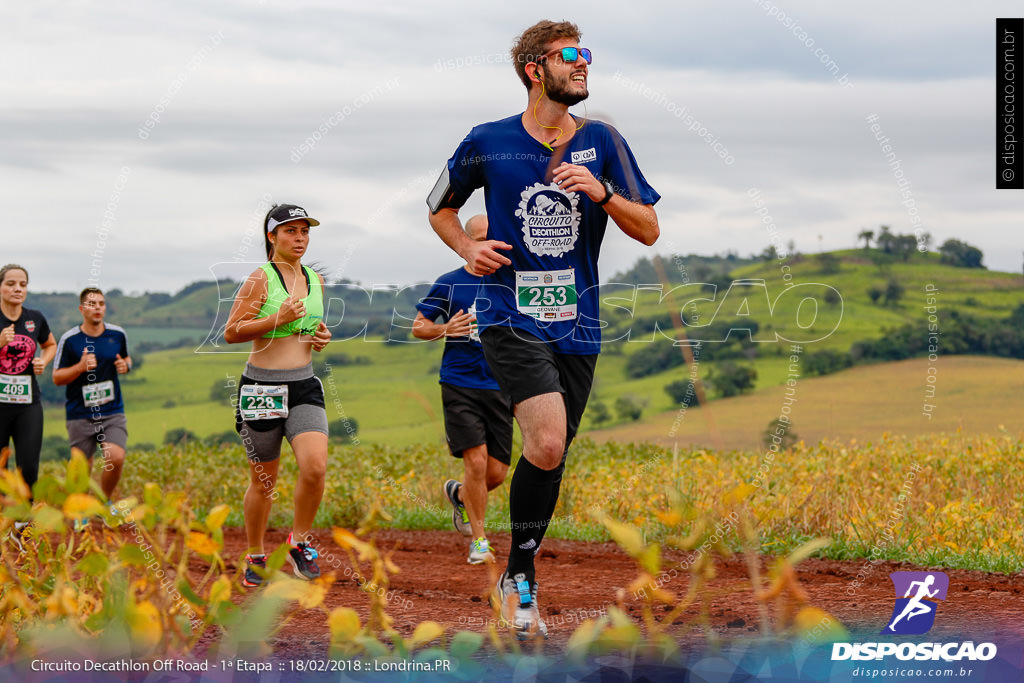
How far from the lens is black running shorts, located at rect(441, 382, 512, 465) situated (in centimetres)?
734

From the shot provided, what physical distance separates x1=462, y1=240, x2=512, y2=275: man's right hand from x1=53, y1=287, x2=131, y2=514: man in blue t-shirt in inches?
225

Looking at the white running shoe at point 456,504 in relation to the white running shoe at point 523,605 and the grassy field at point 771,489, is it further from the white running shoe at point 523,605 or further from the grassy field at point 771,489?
the white running shoe at point 523,605

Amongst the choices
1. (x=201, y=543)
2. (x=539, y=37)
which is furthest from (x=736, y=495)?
(x=539, y=37)

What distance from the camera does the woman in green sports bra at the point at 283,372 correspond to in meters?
6.12

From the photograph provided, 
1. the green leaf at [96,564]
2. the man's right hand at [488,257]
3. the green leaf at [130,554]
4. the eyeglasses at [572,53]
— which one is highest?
the eyeglasses at [572,53]

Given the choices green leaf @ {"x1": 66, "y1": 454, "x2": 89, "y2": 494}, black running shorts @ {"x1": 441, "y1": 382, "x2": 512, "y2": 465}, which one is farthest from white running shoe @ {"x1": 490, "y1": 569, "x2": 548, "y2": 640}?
black running shorts @ {"x1": 441, "y1": 382, "x2": 512, "y2": 465}

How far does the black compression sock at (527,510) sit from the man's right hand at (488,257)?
33.4 inches

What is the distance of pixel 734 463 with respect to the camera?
33.0 ft

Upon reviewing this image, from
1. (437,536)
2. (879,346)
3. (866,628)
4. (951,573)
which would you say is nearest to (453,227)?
(866,628)

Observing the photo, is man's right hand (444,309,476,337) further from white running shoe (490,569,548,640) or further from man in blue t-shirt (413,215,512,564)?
white running shoe (490,569,548,640)

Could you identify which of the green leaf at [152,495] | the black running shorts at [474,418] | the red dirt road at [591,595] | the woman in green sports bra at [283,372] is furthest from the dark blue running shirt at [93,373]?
the green leaf at [152,495]

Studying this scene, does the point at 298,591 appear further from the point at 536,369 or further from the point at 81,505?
the point at 536,369

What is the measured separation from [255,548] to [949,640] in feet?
12.7

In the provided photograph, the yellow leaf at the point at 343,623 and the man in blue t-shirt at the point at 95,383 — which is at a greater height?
the man in blue t-shirt at the point at 95,383
